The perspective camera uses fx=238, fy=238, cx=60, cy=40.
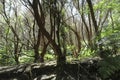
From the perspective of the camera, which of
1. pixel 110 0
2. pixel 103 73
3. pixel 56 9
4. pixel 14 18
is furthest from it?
pixel 14 18

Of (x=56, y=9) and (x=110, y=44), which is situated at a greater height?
(x=56, y=9)

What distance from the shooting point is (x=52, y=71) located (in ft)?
14.0

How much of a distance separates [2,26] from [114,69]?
10.6 metres

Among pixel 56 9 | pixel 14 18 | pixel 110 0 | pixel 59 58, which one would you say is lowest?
pixel 59 58

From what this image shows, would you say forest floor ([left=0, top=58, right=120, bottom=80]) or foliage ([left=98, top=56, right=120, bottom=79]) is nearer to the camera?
foliage ([left=98, top=56, right=120, bottom=79])

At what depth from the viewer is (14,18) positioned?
12.7 meters

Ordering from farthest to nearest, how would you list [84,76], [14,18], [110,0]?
[14,18] < [110,0] < [84,76]

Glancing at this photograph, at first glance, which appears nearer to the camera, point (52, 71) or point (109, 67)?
point (109, 67)

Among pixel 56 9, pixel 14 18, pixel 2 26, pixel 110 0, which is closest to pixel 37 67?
pixel 56 9

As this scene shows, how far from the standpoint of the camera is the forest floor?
4.05m

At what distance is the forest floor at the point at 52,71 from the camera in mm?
4055

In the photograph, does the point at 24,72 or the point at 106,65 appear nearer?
the point at 106,65

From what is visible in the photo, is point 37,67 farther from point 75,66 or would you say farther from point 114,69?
point 114,69

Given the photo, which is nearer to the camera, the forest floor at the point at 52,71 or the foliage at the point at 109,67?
the foliage at the point at 109,67
